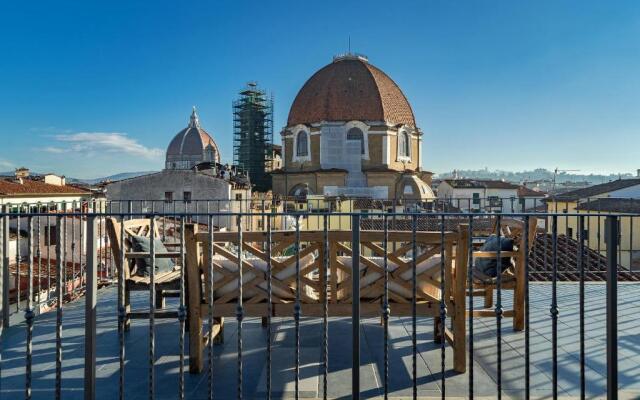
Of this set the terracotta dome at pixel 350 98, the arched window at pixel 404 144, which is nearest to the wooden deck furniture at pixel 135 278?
the terracotta dome at pixel 350 98

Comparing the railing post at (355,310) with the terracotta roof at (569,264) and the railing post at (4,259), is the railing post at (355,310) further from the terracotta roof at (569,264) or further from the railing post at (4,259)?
the terracotta roof at (569,264)

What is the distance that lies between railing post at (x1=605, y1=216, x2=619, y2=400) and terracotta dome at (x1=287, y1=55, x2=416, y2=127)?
34.5 metres

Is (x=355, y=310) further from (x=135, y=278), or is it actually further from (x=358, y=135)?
(x=358, y=135)

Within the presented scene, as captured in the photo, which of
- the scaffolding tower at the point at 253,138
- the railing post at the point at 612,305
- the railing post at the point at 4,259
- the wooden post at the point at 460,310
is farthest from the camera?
the scaffolding tower at the point at 253,138

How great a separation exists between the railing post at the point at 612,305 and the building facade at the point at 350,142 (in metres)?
32.0

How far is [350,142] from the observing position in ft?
119

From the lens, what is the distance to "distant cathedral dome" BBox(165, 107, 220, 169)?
64.6m

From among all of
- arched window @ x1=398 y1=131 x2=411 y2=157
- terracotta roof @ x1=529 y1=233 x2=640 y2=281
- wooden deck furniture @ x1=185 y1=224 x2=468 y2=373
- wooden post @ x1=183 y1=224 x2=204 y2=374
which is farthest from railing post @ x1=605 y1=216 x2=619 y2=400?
arched window @ x1=398 y1=131 x2=411 y2=157

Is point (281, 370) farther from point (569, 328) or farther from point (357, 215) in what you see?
point (569, 328)

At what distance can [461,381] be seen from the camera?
117 inches

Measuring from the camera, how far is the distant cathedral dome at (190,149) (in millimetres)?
64562

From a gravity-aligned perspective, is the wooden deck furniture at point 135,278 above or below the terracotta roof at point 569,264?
above

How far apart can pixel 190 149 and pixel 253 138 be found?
59.1ft

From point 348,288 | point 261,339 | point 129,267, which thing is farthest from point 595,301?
point 129,267
